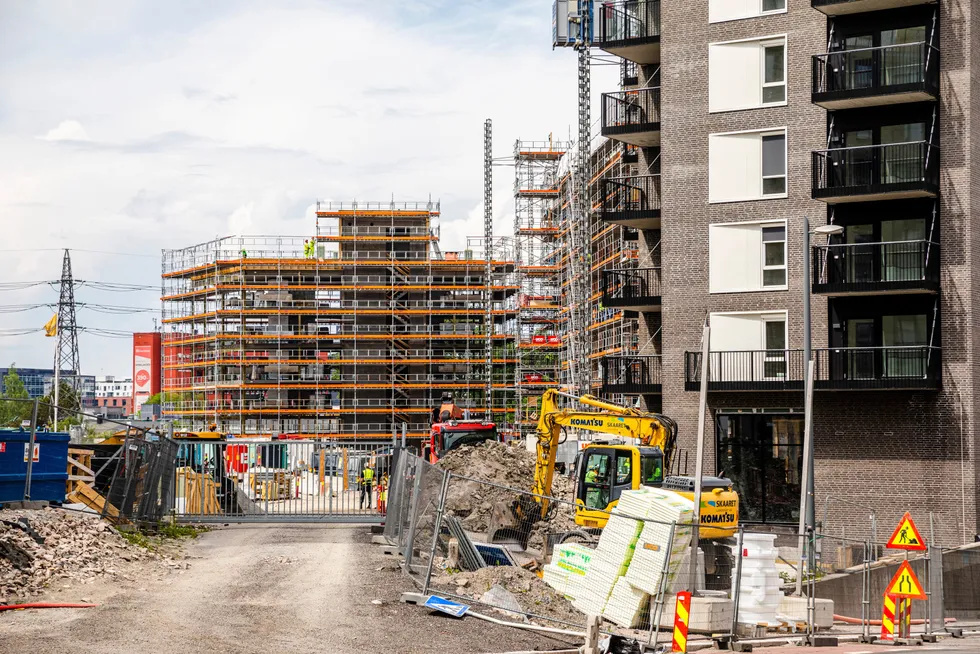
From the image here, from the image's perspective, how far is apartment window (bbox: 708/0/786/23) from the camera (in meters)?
37.0

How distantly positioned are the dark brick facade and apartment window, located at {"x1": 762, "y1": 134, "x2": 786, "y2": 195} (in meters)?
0.30

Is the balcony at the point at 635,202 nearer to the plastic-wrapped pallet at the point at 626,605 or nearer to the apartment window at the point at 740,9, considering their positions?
the apartment window at the point at 740,9

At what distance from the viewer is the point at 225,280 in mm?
99562

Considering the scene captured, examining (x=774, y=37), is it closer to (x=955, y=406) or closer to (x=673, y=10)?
(x=673, y=10)

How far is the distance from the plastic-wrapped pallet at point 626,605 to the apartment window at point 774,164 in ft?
74.8

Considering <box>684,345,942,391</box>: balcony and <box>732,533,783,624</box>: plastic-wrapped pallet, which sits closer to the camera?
<box>732,533,783,624</box>: plastic-wrapped pallet

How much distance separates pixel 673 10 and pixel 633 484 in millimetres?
19654

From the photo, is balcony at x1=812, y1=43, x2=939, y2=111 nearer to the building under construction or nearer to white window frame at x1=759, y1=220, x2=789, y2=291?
white window frame at x1=759, y1=220, x2=789, y2=291

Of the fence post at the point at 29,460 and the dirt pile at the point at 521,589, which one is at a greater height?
the fence post at the point at 29,460

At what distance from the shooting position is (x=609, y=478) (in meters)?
25.7

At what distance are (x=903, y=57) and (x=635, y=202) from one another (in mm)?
10320

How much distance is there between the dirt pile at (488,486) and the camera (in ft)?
90.8

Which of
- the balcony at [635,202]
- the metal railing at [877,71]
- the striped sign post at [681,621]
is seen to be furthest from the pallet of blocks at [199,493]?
the metal railing at [877,71]

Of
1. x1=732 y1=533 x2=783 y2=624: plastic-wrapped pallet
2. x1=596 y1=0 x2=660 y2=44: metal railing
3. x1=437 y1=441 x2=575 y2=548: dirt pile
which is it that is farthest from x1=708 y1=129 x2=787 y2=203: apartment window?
x1=732 y1=533 x2=783 y2=624: plastic-wrapped pallet
